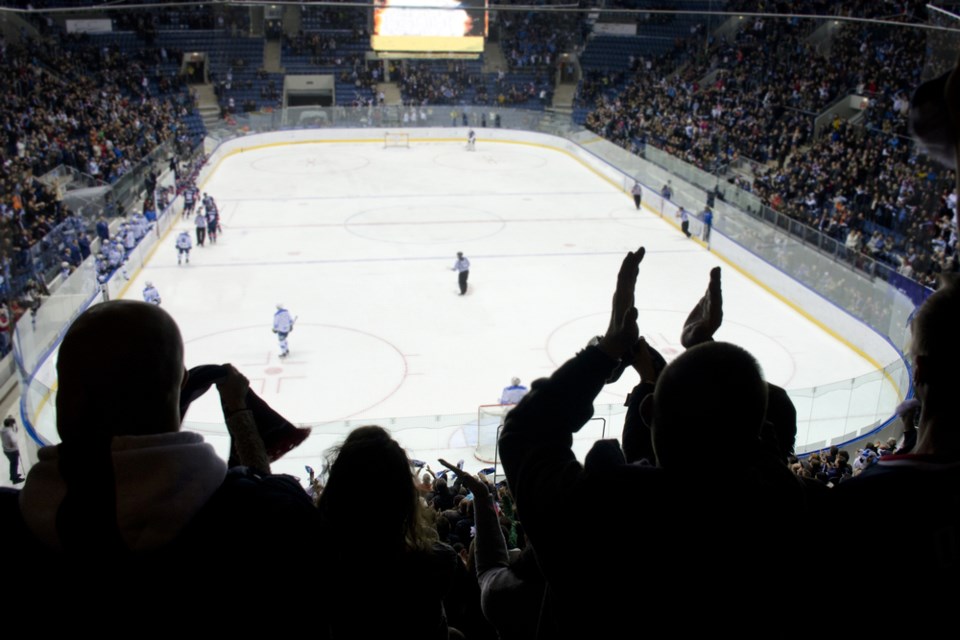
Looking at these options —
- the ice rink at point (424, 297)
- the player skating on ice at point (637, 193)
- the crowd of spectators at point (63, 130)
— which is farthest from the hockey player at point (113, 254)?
the player skating on ice at point (637, 193)

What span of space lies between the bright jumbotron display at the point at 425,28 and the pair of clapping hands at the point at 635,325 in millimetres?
31184

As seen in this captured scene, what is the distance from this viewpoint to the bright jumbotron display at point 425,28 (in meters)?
31.4

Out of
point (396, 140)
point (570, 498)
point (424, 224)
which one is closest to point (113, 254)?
point (424, 224)

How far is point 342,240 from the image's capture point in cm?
1977

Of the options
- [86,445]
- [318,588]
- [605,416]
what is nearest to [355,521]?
[318,588]

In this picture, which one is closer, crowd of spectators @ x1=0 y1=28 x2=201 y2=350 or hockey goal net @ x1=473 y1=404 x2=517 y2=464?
hockey goal net @ x1=473 y1=404 x2=517 y2=464

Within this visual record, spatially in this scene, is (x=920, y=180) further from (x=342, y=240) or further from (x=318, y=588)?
(x=318, y=588)

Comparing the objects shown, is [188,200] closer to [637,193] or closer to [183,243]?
[183,243]

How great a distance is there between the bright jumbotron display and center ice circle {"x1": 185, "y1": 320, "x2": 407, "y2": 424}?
20.3 m

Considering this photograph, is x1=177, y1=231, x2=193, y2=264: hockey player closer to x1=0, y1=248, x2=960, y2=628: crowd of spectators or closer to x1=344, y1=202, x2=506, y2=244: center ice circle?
x1=344, y1=202, x2=506, y2=244: center ice circle

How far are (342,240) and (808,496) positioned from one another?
1881 centimetres

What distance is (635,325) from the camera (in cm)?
170

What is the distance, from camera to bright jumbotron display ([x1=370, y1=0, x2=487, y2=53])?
103 feet

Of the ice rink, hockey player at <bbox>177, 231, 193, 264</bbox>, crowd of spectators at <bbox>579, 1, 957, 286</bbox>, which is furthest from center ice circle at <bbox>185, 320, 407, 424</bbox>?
crowd of spectators at <bbox>579, 1, 957, 286</bbox>
